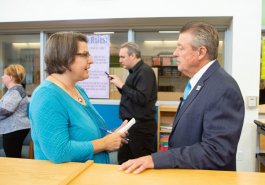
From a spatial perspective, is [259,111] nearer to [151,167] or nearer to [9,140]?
[151,167]

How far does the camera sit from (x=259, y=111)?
3.29m

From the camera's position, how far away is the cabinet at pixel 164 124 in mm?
3485

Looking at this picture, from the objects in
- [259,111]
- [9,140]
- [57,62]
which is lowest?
[9,140]

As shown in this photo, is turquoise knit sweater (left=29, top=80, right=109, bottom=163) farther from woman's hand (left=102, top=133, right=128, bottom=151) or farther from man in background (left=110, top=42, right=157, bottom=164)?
man in background (left=110, top=42, right=157, bottom=164)

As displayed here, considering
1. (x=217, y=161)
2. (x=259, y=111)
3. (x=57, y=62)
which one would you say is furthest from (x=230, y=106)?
(x=259, y=111)

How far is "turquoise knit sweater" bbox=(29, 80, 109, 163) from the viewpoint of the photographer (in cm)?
116

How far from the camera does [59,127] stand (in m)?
1.18

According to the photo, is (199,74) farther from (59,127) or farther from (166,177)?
(59,127)

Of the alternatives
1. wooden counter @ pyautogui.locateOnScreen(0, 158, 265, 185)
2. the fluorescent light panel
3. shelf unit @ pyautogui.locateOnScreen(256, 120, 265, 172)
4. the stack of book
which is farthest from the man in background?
the fluorescent light panel

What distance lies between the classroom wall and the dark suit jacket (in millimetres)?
1980

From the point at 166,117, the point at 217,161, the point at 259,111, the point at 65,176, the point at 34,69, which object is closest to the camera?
the point at 65,176

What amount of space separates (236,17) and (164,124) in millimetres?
1534

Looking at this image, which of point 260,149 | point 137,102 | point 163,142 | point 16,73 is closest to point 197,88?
point 137,102

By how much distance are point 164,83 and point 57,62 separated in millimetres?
2496
